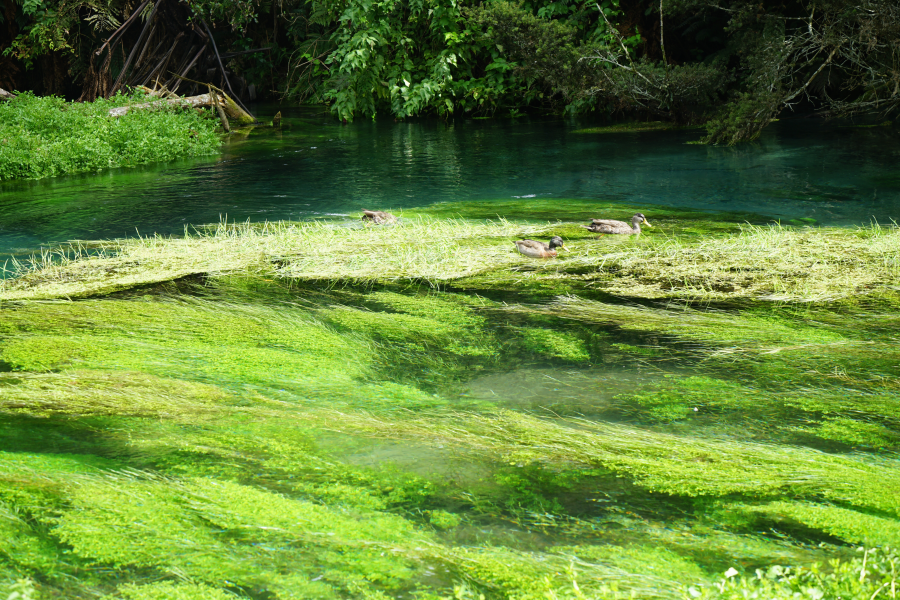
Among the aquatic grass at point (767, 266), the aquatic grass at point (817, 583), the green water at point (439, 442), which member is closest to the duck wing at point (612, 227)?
the aquatic grass at point (767, 266)

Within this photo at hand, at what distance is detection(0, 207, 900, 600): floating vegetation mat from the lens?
2508 mm

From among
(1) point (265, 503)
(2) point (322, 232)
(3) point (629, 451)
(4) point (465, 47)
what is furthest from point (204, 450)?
(4) point (465, 47)

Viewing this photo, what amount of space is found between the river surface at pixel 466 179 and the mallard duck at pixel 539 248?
3.18 metres

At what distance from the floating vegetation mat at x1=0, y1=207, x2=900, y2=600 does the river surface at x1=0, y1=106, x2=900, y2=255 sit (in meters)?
2.98

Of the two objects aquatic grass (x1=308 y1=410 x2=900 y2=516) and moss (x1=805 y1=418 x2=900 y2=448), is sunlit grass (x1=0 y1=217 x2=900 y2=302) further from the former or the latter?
aquatic grass (x1=308 y1=410 x2=900 y2=516)

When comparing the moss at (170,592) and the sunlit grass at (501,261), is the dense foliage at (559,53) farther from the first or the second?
the moss at (170,592)

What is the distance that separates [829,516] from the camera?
2803 mm

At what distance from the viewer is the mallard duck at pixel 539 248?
6.84 metres

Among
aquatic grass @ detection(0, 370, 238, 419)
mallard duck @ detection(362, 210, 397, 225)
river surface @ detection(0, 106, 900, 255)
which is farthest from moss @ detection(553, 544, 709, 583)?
river surface @ detection(0, 106, 900, 255)

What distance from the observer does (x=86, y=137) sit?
13.5m

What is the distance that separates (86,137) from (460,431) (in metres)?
12.1

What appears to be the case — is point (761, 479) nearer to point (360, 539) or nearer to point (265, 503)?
point (360, 539)

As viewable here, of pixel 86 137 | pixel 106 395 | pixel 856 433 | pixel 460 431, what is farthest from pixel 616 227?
pixel 86 137

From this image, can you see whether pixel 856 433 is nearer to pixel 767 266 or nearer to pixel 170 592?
pixel 170 592
